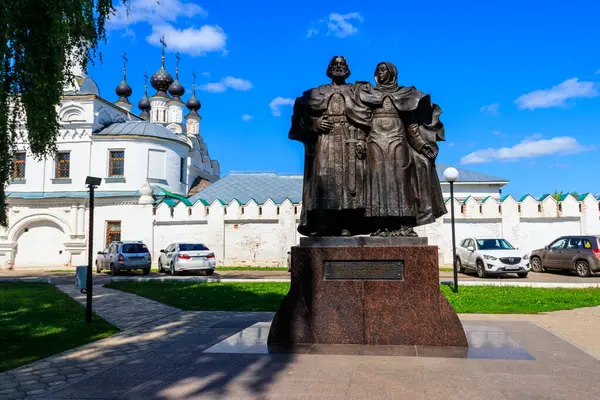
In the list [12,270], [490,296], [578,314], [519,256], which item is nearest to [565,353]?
[578,314]

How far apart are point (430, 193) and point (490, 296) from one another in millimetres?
6841

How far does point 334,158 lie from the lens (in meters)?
6.38

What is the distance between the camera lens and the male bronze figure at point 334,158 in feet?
20.8

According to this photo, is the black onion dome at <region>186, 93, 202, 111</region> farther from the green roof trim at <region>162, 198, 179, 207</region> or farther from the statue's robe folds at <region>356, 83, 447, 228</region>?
the statue's robe folds at <region>356, 83, 447, 228</region>

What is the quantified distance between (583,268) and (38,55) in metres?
19.8

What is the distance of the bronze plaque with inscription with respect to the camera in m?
5.88

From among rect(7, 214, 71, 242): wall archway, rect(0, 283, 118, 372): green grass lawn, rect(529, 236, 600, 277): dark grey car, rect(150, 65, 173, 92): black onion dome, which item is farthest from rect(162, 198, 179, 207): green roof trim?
rect(150, 65, 173, 92): black onion dome

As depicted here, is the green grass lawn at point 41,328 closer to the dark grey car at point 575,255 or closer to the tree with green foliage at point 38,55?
the tree with green foliage at point 38,55

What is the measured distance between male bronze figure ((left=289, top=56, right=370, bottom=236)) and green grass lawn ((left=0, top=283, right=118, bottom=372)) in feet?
11.4

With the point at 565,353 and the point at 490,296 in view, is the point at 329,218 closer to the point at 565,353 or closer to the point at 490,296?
the point at 565,353

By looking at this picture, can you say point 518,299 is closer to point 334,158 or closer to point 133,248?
point 334,158

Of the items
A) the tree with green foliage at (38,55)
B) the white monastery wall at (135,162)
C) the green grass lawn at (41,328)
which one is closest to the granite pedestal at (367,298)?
the green grass lawn at (41,328)

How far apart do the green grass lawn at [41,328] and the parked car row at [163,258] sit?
10146 millimetres

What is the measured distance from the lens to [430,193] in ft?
21.4
